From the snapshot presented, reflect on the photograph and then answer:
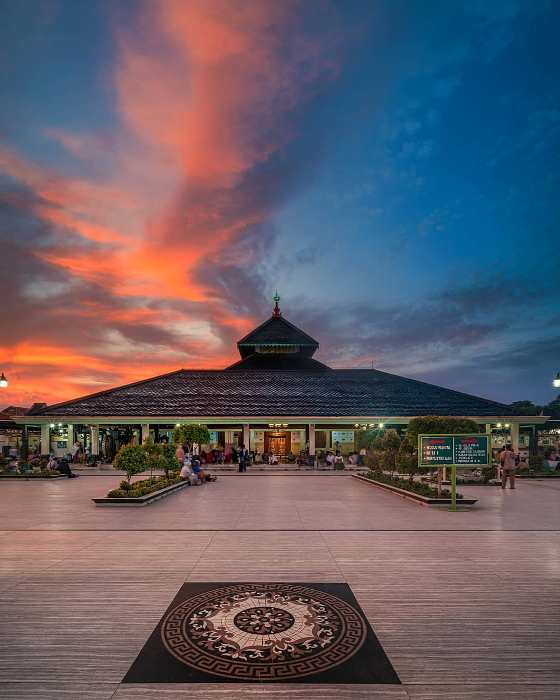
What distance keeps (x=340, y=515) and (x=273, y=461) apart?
18.9 metres

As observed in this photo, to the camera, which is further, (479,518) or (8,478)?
(8,478)

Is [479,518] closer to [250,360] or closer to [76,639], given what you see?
[76,639]

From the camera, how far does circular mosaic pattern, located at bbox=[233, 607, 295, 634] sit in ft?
16.9

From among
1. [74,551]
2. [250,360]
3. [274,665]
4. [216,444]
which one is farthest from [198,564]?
[250,360]

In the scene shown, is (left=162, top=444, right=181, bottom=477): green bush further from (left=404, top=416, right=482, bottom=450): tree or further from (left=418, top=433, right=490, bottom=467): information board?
(left=418, top=433, right=490, bottom=467): information board

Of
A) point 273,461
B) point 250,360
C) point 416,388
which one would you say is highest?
point 250,360

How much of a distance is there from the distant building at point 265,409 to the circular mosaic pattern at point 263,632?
24.6 meters

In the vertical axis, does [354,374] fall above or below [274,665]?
above

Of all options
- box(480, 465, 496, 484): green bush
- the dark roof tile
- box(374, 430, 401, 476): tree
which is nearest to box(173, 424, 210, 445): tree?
the dark roof tile

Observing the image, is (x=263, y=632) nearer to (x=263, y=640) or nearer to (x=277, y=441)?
(x=263, y=640)

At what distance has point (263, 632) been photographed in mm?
5078

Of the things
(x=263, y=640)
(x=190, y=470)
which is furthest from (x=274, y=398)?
(x=263, y=640)

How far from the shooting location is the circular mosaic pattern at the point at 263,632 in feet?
14.6

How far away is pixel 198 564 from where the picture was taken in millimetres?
7742
